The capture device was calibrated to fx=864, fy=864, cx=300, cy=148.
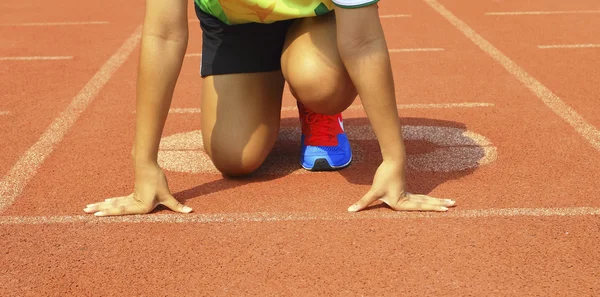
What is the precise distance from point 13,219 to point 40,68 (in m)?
2.92

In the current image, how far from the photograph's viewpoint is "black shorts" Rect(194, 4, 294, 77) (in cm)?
391

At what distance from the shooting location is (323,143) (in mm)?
3969

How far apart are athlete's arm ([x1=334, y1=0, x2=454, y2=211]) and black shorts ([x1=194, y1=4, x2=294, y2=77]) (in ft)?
2.29

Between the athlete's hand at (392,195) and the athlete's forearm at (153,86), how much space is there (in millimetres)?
822

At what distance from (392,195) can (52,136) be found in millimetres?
2071

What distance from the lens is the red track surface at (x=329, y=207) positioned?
2.85 metres

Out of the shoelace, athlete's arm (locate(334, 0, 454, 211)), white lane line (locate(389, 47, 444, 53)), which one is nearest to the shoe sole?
the shoelace

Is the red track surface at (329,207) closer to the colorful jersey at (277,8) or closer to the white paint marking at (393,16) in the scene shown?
the colorful jersey at (277,8)

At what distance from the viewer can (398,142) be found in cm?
330

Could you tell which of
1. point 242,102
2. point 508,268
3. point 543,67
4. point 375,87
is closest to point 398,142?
point 375,87

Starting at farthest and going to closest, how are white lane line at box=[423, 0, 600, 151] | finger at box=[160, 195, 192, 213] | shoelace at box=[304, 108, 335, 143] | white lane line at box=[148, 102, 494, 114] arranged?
white lane line at box=[148, 102, 494, 114]
white lane line at box=[423, 0, 600, 151]
shoelace at box=[304, 108, 335, 143]
finger at box=[160, 195, 192, 213]

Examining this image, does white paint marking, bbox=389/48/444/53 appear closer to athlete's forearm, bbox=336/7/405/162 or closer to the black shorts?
the black shorts

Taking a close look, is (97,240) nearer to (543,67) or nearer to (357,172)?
(357,172)

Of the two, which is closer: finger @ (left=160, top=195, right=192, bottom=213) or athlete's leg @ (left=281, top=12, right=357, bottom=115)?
finger @ (left=160, top=195, right=192, bottom=213)
